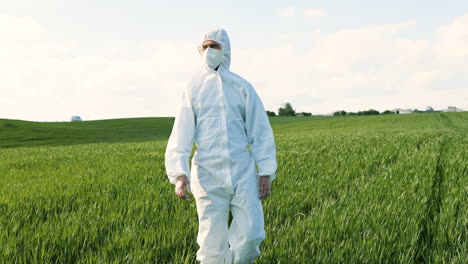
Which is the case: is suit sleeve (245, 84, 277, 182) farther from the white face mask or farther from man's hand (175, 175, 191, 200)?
man's hand (175, 175, 191, 200)

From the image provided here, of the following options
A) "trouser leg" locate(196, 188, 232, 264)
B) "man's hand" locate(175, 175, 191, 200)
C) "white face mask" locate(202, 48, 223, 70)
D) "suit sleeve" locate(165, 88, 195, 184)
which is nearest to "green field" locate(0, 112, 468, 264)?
"trouser leg" locate(196, 188, 232, 264)

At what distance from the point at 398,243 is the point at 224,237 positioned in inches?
65.9

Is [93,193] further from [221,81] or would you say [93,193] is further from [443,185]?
[443,185]

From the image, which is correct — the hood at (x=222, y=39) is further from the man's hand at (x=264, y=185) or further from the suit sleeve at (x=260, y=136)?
the man's hand at (x=264, y=185)

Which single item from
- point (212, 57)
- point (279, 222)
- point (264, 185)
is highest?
point (212, 57)

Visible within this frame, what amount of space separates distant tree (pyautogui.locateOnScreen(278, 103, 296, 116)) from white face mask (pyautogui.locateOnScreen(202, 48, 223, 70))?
124734 millimetres

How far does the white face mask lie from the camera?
3029 mm

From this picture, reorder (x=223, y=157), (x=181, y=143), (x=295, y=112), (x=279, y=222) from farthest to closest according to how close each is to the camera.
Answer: (x=295, y=112)
(x=279, y=222)
(x=181, y=143)
(x=223, y=157)

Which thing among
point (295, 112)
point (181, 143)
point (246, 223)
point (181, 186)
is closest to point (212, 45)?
point (181, 143)

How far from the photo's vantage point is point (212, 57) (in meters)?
3.04

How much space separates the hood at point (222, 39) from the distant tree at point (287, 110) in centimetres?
12468

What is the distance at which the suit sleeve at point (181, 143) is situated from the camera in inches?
114

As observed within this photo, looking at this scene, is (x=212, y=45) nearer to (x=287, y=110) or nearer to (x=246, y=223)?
(x=246, y=223)

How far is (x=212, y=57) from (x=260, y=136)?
2.45 feet
